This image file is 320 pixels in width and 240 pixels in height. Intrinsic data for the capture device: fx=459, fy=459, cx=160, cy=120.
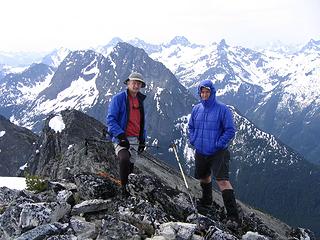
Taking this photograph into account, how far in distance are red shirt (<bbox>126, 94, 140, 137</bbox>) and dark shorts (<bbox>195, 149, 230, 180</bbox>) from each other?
243 cm

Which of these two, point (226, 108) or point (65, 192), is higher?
point (226, 108)

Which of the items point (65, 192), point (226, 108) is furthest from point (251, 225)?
point (65, 192)

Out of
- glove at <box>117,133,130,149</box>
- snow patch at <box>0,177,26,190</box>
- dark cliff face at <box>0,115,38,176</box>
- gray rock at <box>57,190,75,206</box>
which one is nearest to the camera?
gray rock at <box>57,190,75,206</box>

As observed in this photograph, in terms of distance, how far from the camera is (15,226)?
12547 millimetres

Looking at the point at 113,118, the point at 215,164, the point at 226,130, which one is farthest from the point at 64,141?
the point at 226,130

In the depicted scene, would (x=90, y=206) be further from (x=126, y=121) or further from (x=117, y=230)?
→ (x=126, y=121)

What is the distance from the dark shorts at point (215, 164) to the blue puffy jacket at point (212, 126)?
0.19m

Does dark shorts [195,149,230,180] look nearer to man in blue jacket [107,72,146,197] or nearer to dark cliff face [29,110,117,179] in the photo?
man in blue jacket [107,72,146,197]

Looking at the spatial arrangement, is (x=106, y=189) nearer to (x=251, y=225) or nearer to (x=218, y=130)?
(x=218, y=130)

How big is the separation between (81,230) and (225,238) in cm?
402

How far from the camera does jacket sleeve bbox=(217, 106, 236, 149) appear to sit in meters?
16.0

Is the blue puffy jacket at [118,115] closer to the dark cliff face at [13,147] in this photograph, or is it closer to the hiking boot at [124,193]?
the hiking boot at [124,193]

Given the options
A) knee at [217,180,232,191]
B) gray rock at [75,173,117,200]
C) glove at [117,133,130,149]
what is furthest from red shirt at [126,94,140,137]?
knee at [217,180,232,191]

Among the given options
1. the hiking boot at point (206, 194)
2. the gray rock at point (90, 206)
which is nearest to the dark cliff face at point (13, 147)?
the hiking boot at point (206, 194)
